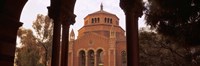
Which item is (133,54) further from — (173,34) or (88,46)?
(88,46)

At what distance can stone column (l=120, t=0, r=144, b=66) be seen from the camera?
26.5 ft

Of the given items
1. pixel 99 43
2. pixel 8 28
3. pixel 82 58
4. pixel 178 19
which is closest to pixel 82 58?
pixel 82 58

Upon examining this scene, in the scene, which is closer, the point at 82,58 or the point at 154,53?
the point at 154,53

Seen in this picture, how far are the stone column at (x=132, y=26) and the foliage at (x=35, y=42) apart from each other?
1777 centimetres

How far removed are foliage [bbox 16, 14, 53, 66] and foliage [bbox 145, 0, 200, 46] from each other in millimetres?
18464

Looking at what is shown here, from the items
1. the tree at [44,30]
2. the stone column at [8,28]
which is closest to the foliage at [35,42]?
the tree at [44,30]

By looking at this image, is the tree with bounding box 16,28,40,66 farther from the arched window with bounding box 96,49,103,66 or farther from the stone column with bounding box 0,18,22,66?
the arched window with bounding box 96,49,103,66

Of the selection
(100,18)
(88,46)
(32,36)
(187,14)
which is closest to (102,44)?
(88,46)

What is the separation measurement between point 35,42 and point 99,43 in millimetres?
25424

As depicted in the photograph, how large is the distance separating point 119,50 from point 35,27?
26.2 m

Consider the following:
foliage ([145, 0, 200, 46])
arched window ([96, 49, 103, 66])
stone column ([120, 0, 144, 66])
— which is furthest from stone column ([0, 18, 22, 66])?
arched window ([96, 49, 103, 66])

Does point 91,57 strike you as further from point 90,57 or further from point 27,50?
point 27,50

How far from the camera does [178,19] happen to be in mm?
7289

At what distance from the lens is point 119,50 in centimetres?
5056
